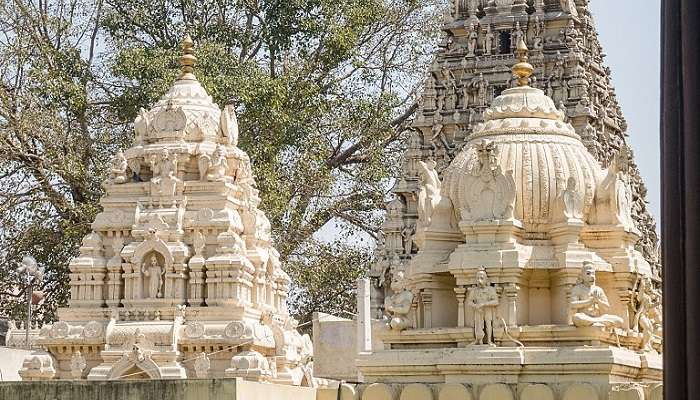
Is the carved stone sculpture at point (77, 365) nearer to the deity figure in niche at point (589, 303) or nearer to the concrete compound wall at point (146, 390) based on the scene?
the concrete compound wall at point (146, 390)

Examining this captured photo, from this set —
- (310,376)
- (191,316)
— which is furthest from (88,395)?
(310,376)

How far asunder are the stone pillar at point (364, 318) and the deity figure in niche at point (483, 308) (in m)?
14.8

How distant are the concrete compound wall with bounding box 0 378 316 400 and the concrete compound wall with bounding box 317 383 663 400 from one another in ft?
3.09

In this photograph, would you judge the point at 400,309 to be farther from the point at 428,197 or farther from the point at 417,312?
the point at 428,197

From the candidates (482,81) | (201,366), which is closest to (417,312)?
(201,366)

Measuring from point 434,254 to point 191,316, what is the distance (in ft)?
31.4

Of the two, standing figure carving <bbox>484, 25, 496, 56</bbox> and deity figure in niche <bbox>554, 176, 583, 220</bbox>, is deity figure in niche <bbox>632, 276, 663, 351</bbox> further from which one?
standing figure carving <bbox>484, 25, 496, 56</bbox>

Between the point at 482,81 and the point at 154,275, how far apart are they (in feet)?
41.5

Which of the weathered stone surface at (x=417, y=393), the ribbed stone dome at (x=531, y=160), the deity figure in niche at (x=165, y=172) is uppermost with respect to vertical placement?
the deity figure in niche at (x=165, y=172)

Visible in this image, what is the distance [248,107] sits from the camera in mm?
32938

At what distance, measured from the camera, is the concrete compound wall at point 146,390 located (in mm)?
13414

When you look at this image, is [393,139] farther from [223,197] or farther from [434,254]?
[434,254]

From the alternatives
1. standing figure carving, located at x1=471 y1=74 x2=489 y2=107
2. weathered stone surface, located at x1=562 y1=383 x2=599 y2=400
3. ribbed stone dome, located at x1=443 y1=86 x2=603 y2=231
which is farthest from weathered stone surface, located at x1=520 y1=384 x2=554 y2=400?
standing figure carving, located at x1=471 y1=74 x2=489 y2=107

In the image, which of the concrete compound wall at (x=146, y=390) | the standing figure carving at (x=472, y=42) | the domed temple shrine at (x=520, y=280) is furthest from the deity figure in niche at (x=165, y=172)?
the standing figure carving at (x=472, y=42)
